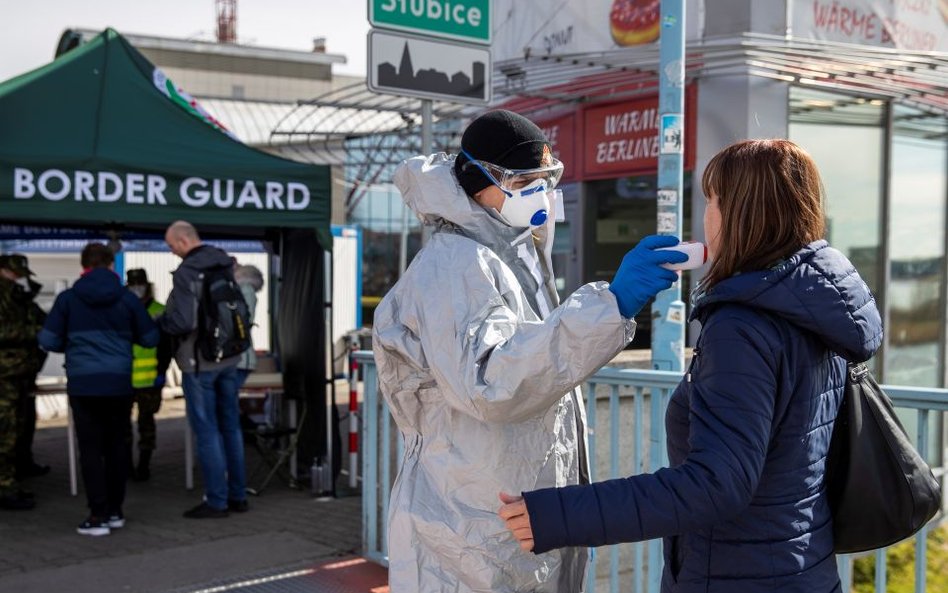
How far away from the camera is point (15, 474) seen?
690cm

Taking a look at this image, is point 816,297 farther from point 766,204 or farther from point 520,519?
point 520,519

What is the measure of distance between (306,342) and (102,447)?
192 cm

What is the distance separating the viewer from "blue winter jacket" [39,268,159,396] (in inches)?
241

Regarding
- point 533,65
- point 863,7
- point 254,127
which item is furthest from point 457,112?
point 254,127

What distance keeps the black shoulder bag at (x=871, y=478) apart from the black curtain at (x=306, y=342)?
5728 millimetres

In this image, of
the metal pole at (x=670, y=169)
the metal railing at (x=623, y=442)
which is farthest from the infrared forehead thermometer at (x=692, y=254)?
the metal pole at (x=670, y=169)

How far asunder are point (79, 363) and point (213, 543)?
1412mm

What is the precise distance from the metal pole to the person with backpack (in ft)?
10.0

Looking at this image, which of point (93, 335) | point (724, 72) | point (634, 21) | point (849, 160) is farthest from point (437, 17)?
point (849, 160)

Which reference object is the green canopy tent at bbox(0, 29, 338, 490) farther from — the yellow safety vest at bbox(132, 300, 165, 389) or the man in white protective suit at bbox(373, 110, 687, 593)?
the man in white protective suit at bbox(373, 110, 687, 593)

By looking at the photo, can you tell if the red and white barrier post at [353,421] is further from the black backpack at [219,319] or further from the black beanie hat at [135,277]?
the black beanie hat at [135,277]

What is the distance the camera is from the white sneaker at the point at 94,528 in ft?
20.1

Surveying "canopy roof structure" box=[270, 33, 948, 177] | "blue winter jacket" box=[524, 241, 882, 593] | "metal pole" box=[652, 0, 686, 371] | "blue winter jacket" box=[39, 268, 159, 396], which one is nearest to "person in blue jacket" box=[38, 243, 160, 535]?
"blue winter jacket" box=[39, 268, 159, 396]

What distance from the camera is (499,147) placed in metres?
2.33
